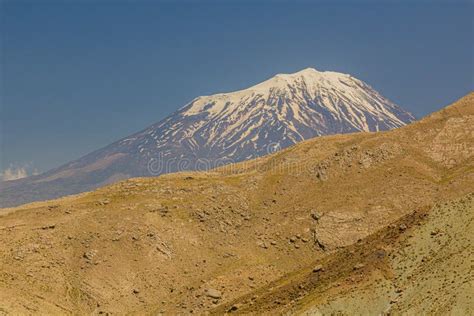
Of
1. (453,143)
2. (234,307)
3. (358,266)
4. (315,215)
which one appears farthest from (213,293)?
(453,143)

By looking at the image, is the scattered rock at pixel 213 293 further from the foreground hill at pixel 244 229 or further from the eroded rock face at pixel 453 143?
the eroded rock face at pixel 453 143

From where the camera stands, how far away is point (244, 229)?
8450 cm

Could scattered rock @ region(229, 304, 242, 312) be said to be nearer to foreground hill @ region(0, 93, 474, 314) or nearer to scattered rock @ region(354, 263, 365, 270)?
foreground hill @ region(0, 93, 474, 314)

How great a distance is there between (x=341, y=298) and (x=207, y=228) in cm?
3743

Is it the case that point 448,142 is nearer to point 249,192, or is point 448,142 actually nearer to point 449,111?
point 449,111

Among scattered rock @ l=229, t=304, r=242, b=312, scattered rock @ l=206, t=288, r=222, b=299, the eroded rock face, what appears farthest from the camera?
→ the eroded rock face

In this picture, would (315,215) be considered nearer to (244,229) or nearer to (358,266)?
(244,229)

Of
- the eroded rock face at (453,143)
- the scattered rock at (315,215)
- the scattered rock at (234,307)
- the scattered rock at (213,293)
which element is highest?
the eroded rock face at (453,143)

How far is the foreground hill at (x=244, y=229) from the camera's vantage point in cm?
6169

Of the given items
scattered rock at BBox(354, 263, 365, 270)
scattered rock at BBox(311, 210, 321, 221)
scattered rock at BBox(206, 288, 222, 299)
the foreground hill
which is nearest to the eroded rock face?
the foreground hill

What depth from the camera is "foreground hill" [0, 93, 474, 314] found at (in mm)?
61688

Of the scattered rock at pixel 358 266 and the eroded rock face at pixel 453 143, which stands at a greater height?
the eroded rock face at pixel 453 143

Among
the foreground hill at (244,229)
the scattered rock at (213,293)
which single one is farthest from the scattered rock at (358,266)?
the scattered rock at (213,293)

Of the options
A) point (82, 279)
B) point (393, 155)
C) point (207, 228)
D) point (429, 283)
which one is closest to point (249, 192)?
point (207, 228)
